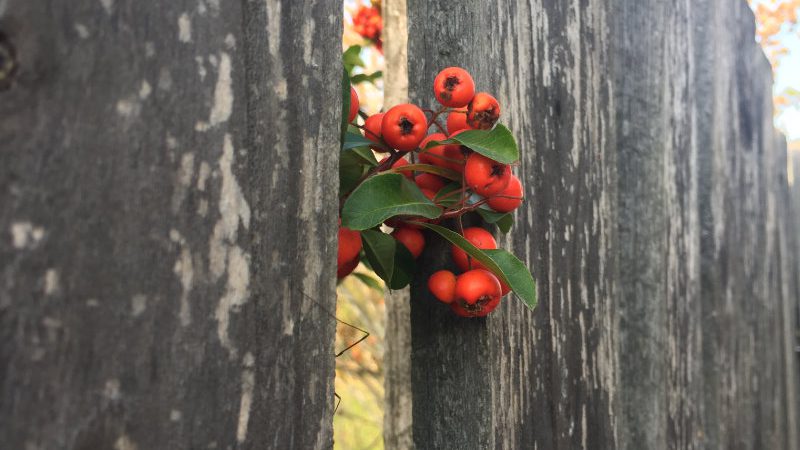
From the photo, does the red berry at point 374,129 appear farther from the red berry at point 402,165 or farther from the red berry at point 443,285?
the red berry at point 443,285

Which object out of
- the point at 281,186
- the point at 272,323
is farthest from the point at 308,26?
the point at 272,323

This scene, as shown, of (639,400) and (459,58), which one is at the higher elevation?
(459,58)

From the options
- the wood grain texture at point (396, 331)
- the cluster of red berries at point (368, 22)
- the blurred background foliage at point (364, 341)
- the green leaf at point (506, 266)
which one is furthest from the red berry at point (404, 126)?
the blurred background foliage at point (364, 341)

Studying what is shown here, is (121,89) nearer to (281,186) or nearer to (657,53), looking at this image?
(281,186)

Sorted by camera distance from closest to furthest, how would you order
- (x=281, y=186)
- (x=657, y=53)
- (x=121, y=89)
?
(x=121, y=89) → (x=281, y=186) → (x=657, y=53)

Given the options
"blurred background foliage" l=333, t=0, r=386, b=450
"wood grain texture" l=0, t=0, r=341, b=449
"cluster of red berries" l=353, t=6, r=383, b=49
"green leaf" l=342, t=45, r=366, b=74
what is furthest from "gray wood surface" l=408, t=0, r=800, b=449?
"blurred background foliage" l=333, t=0, r=386, b=450

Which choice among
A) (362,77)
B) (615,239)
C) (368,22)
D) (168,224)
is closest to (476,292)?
(168,224)
